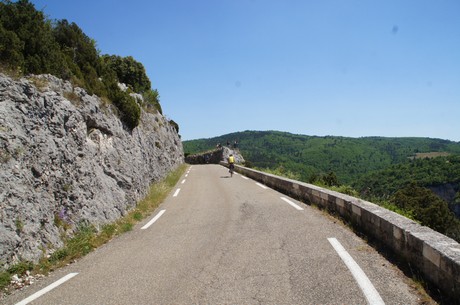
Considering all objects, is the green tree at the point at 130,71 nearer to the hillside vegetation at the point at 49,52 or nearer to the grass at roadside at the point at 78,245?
the hillside vegetation at the point at 49,52

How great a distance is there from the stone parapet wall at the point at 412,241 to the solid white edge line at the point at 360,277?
0.69 metres

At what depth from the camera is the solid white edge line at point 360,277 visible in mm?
3537

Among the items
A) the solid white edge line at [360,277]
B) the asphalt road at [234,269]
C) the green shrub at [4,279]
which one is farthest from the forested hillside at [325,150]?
the green shrub at [4,279]

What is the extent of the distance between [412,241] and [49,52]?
9802 millimetres

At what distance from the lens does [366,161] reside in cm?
16350

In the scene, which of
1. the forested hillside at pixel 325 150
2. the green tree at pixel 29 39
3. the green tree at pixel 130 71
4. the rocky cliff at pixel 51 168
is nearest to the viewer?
the rocky cliff at pixel 51 168

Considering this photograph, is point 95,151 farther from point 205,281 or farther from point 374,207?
point 374,207

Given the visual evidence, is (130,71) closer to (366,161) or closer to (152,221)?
(152,221)

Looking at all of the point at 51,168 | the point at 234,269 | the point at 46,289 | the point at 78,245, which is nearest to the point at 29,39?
the point at 51,168

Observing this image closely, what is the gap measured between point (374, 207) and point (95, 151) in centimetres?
787

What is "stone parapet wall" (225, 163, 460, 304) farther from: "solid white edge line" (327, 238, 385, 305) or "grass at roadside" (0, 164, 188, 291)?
"grass at roadside" (0, 164, 188, 291)

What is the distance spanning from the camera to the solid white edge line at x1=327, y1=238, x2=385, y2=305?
354 centimetres

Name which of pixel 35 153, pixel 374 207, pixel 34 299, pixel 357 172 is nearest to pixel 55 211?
pixel 35 153

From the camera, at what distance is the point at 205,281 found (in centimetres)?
442
